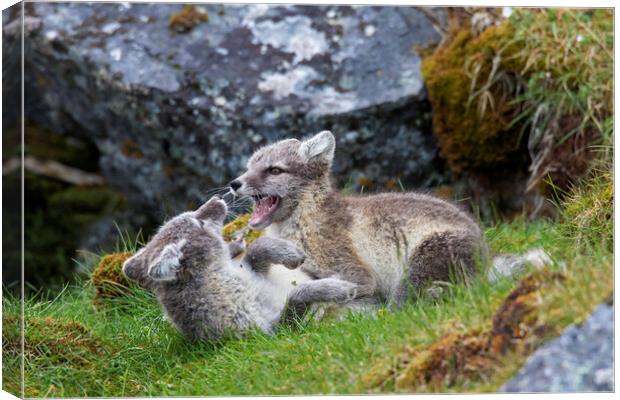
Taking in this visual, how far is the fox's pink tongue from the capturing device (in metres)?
8.84

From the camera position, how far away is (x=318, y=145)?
8852mm

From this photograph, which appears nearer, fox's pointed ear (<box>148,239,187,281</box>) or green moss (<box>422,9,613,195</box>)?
fox's pointed ear (<box>148,239,187,281</box>)

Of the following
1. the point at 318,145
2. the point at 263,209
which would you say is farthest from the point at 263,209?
the point at 318,145

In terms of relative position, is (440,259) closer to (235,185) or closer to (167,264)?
(235,185)

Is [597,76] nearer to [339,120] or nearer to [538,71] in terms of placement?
[538,71]

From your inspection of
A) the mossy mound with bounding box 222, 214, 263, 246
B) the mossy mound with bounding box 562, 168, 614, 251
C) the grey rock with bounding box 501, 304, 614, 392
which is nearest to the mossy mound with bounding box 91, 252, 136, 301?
the mossy mound with bounding box 222, 214, 263, 246

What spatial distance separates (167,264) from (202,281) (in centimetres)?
33

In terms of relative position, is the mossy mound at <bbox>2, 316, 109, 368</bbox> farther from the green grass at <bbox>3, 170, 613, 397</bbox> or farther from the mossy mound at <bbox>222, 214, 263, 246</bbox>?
the mossy mound at <bbox>222, 214, 263, 246</bbox>

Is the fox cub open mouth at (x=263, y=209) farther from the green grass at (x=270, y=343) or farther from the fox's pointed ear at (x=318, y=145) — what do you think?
the green grass at (x=270, y=343)

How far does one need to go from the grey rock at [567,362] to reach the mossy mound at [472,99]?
5.54 meters

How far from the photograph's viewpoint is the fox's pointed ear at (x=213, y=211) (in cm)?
817

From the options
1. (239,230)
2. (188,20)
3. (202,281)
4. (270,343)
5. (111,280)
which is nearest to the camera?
(270,343)

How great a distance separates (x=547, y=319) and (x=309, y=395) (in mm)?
1555

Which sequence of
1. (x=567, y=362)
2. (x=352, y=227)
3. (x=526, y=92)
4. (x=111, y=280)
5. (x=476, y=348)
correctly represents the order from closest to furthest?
(x=567, y=362) < (x=476, y=348) < (x=352, y=227) < (x=111, y=280) < (x=526, y=92)
